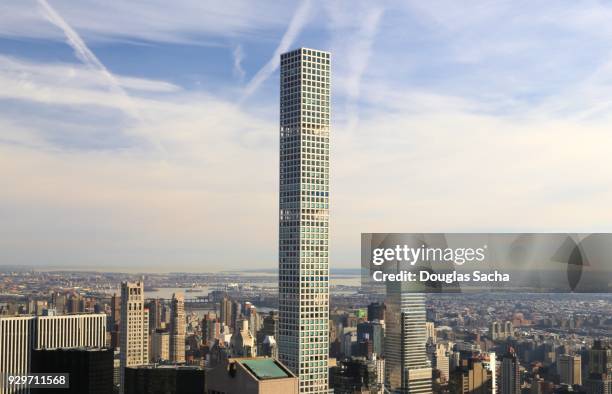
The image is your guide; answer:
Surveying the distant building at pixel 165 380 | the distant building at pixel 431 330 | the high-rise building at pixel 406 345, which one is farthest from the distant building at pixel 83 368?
the distant building at pixel 431 330

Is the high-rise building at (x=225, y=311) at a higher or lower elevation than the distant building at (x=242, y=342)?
higher

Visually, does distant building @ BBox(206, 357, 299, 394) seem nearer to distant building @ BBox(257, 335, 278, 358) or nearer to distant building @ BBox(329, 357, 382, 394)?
distant building @ BBox(257, 335, 278, 358)

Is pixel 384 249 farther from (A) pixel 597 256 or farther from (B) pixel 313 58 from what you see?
(B) pixel 313 58

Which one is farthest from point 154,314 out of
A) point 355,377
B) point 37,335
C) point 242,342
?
point 355,377

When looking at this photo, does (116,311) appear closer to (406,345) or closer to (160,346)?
(160,346)

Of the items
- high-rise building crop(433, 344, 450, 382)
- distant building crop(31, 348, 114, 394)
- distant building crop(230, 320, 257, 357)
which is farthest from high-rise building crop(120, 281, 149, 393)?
high-rise building crop(433, 344, 450, 382)

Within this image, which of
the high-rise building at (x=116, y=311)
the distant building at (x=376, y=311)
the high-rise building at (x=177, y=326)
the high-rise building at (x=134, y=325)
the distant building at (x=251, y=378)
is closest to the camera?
the distant building at (x=251, y=378)

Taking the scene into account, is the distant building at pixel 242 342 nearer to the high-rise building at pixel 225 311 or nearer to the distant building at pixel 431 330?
the high-rise building at pixel 225 311
